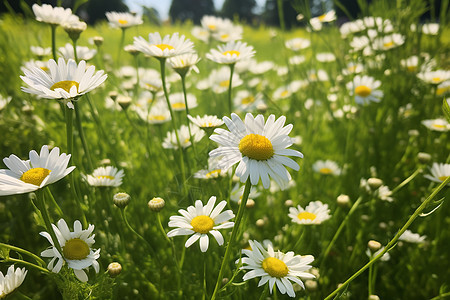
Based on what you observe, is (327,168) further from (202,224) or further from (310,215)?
(202,224)

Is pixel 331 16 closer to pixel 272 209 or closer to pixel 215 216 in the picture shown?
pixel 272 209

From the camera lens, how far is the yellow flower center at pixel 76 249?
0.97 metres

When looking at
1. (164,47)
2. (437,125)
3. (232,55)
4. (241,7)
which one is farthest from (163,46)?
(241,7)

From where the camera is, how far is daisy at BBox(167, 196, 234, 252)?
41.7 inches

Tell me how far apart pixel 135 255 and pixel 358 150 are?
5.67ft

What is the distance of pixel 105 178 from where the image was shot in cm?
143

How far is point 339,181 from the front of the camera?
6.98 feet

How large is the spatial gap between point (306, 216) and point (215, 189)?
427mm

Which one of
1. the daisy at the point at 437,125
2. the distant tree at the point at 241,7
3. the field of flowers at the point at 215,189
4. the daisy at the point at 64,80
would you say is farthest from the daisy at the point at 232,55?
the distant tree at the point at 241,7

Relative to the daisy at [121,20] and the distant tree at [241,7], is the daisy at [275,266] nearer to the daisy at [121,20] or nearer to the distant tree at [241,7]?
the daisy at [121,20]

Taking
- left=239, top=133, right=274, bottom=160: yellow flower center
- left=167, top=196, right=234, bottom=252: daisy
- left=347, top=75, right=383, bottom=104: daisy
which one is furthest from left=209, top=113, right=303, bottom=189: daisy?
left=347, top=75, right=383, bottom=104: daisy

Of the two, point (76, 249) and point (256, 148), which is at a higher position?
point (256, 148)

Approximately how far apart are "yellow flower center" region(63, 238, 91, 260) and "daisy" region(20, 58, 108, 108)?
1.32 ft

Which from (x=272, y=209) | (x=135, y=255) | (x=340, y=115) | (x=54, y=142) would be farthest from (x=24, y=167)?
(x=340, y=115)
